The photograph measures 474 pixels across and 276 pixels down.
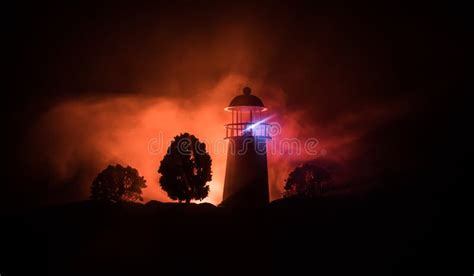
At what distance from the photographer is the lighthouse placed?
7194 cm

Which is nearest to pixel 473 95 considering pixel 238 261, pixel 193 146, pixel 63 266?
pixel 193 146

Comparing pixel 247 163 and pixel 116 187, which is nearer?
pixel 247 163

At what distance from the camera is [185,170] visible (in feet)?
235

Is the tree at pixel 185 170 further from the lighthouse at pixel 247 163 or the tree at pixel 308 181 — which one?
the tree at pixel 308 181

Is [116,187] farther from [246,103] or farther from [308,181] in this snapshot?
[308,181]

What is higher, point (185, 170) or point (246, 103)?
point (246, 103)

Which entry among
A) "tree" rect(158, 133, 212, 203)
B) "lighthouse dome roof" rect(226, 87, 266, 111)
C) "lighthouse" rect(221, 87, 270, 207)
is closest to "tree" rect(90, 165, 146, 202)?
"tree" rect(158, 133, 212, 203)

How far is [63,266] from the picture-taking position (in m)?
57.9

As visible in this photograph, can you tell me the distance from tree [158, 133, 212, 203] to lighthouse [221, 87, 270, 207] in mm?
2291

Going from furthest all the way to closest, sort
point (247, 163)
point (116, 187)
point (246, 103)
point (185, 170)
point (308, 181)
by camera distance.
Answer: point (308, 181), point (116, 187), point (247, 163), point (246, 103), point (185, 170)

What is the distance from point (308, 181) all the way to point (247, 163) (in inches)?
311

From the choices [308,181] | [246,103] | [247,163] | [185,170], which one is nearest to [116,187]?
[185,170]

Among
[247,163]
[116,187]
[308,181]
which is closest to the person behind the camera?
[247,163]

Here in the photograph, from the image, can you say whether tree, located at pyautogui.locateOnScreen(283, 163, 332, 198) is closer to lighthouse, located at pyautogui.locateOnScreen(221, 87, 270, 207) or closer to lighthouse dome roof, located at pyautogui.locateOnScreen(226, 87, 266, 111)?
lighthouse, located at pyautogui.locateOnScreen(221, 87, 270, 207)
